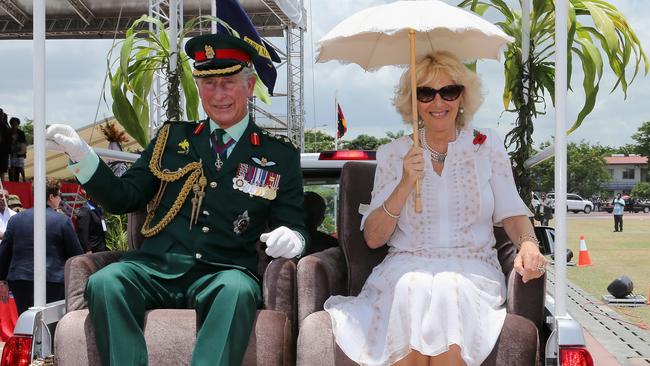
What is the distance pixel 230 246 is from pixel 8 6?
17683 mm

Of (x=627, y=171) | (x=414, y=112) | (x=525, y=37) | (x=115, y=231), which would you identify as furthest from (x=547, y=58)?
(x=627, y=171)

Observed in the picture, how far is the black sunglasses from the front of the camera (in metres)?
3.21

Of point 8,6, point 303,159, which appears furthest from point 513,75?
point 8,6

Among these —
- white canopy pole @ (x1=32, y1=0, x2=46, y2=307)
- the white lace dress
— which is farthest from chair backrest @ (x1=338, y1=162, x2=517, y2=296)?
white canopy pole @ (x1=32, y1=0, x2=46, y2=307)

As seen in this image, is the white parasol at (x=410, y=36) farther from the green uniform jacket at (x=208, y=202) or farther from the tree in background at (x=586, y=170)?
the tree in background at (x=586, y=170)

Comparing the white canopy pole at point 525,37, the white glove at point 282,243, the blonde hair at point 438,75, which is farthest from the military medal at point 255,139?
the white canopy pole at point 525,37

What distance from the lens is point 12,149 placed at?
16.5m

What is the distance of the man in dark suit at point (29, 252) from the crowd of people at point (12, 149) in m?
9.32

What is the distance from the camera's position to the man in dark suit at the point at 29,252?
6602 mm

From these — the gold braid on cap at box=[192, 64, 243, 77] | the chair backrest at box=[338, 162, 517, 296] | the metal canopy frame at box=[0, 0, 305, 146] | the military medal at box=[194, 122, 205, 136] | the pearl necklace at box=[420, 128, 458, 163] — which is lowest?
the chair backrest at box=[338, 162, 517, 296]

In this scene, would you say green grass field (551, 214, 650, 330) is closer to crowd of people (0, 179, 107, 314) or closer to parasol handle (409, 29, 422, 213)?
parasol handle (409, 29, 422, 213)

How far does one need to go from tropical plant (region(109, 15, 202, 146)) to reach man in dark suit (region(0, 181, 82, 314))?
4.06 ft

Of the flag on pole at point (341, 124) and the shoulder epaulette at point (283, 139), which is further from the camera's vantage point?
the flag on pole at point (341, 124)

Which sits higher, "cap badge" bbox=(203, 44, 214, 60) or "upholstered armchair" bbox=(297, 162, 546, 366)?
"cap badge" bbox=(203, 44, 214, 60)
